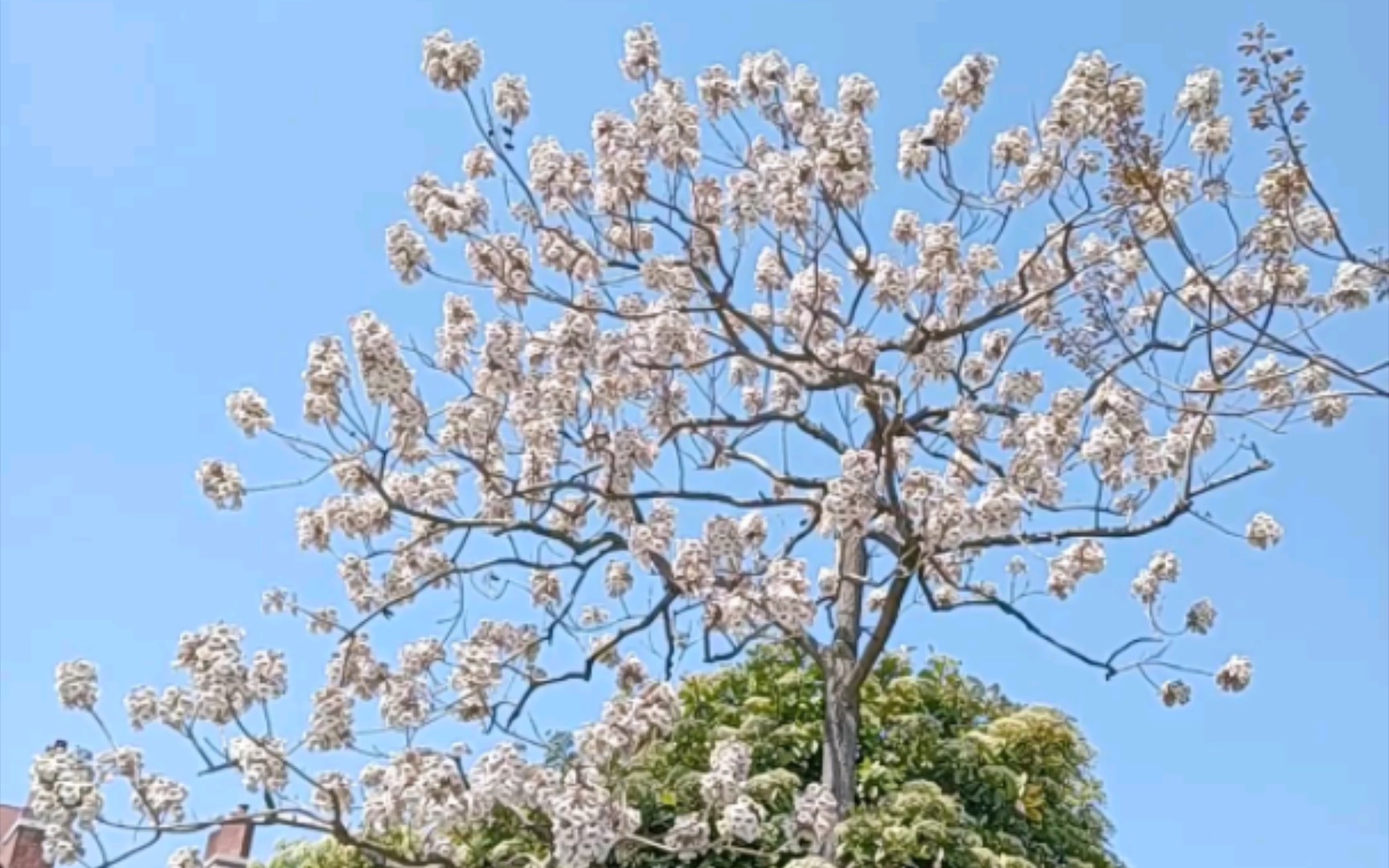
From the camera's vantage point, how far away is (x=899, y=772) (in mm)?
6051

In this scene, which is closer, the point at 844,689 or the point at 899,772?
the point at 844,689

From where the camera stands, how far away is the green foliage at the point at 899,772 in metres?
5.59

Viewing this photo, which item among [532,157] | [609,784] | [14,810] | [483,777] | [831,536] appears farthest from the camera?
[14,810]

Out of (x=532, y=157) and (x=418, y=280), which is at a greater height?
(x=532, y=157)

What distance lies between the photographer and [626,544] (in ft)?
20.7

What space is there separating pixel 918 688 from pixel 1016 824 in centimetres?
70

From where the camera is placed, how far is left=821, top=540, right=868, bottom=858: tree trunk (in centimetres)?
567

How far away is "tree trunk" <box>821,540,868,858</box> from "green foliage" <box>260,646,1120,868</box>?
116 mm

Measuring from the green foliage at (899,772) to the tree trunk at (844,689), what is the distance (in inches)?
4.6

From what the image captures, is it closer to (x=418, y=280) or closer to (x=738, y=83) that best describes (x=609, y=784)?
(x=418, y=280)

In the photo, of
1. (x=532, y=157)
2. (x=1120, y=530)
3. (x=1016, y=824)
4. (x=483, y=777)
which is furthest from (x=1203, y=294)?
(x=483, y=777)

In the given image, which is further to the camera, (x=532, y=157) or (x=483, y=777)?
(x=532, y=157)

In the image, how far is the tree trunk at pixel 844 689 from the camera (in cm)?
567

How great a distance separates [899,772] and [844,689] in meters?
0.49
